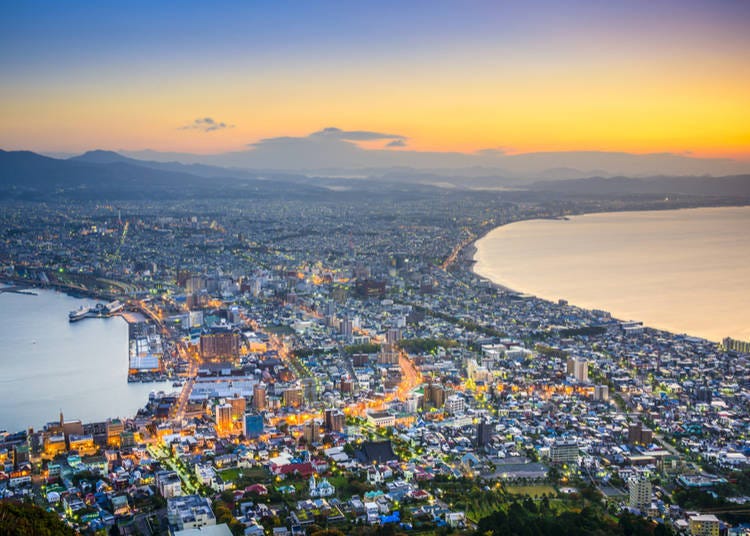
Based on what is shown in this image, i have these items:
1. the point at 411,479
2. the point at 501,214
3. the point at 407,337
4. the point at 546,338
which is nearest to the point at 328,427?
the point at 411,479

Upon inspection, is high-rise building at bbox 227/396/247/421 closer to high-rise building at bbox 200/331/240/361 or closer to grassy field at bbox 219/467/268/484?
grassy field at bbox 219/467/268/484

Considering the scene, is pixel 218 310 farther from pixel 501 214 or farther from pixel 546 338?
pixel 501 214

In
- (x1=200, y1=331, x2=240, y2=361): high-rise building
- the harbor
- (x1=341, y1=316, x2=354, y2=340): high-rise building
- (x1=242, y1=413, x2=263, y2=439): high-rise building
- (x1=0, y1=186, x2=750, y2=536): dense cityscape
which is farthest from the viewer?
the harbor

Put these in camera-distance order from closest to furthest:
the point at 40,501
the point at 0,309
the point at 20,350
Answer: the point at 40,501, the point at 20,350, the point at 0,309

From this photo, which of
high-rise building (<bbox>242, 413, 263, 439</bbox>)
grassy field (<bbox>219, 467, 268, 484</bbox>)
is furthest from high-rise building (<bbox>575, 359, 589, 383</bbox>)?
grassy field (<bbox>219, 467, 268, 484</bbox>)

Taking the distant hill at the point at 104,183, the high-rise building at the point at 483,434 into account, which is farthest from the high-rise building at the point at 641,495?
the distant hill at the point at 104,183

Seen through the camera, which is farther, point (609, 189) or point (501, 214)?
point (609, 189)
